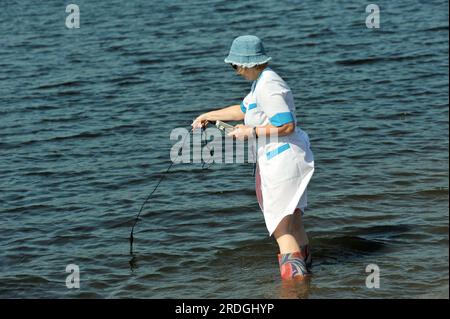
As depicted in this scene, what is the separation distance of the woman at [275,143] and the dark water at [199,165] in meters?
0.50

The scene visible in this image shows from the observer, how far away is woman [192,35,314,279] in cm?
611

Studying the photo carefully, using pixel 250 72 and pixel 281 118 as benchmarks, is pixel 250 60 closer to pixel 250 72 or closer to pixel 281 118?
pixel 250 72

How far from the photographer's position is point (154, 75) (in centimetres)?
1359

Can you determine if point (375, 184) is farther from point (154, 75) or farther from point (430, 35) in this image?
point (430, 35)

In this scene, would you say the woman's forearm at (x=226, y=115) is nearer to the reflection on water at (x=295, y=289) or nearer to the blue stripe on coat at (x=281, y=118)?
the blue stripe on coat at (x=281, y=118)

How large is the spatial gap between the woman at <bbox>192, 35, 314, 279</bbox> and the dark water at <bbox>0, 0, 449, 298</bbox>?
0.50 metres

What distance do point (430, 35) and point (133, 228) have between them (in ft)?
26.0

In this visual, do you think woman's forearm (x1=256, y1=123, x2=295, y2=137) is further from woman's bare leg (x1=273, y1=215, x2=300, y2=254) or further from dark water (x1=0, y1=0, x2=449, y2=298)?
dark water (x1=0, y1=0, x2=449, y2=298)

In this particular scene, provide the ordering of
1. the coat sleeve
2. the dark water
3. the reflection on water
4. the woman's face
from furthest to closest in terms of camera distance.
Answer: the dark water, the reflection on water, the woman's face, the coat sleeve

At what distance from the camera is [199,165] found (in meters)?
9.78

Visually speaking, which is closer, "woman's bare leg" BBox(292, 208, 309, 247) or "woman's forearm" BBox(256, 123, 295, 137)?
"woman's forearm" BBox(256, 123, 295, 137)

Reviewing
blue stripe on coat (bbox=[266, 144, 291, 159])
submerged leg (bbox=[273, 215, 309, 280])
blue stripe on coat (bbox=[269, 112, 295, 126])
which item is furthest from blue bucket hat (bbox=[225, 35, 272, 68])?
submerged leg (bbox=[273, 215, 309, 280])

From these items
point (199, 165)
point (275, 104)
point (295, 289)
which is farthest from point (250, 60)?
point (199, 165)

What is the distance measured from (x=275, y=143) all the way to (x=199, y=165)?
358 cm
